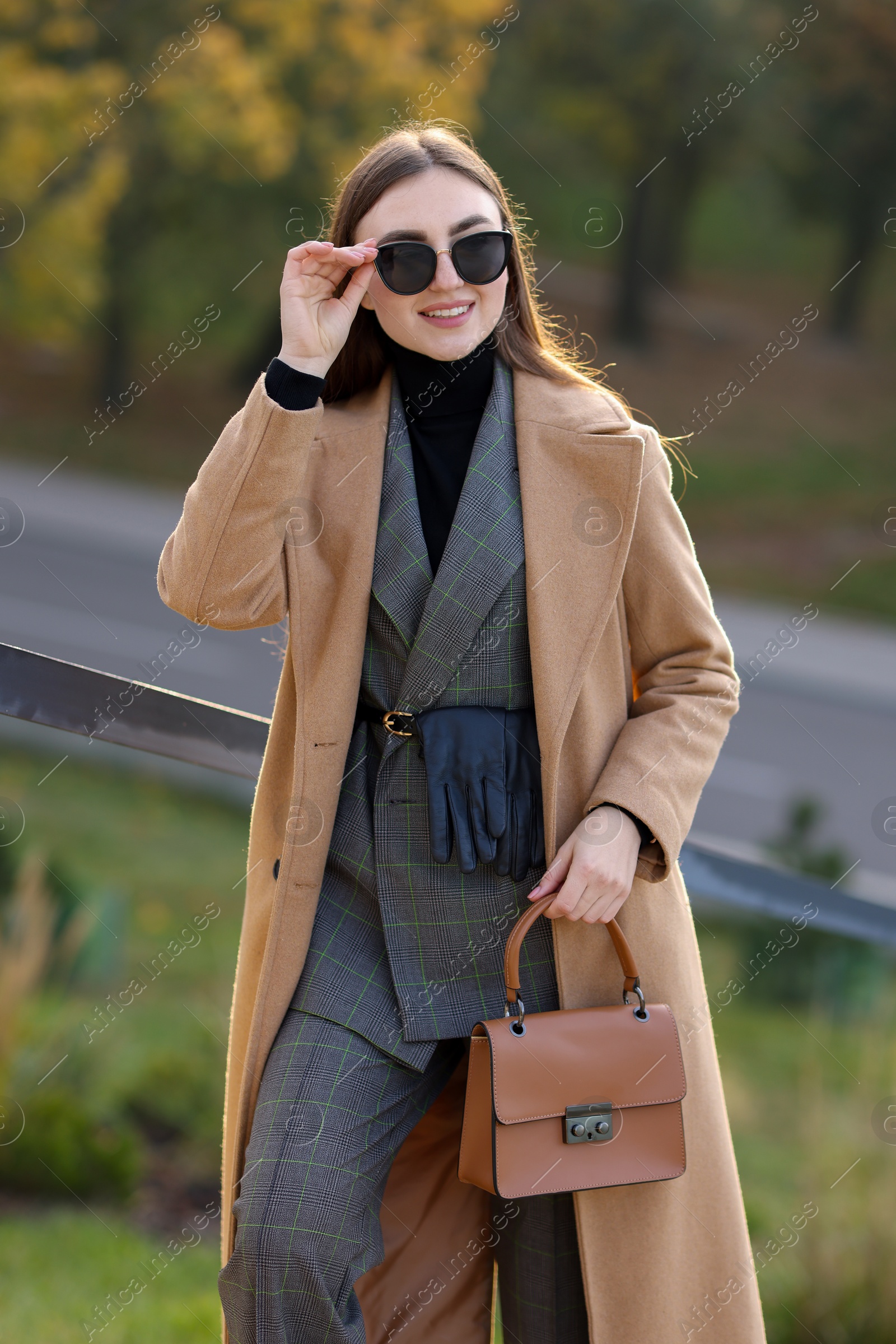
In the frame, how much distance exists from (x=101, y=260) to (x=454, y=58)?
5.05 metres

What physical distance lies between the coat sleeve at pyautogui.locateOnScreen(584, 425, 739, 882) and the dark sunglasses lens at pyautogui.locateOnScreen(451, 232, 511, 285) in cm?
32

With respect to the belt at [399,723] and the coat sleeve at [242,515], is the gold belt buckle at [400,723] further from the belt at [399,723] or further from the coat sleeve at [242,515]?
the coat sleeve at [242,515]

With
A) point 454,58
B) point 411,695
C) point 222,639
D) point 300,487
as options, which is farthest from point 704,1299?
point 454,58

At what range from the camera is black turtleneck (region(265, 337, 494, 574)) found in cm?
192

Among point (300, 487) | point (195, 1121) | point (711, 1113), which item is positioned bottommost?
point (195, 1121)

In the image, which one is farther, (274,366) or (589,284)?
(589,284)

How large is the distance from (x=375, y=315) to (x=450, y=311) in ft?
0.66

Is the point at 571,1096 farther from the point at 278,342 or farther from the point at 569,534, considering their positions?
the point at 278,342

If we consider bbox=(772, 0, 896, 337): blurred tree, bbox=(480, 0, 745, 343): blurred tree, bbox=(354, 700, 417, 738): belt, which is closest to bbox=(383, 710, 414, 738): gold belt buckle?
bbox=(354, 700, 417, 738): belt

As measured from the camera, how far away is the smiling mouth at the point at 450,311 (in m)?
1.83

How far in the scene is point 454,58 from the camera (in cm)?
1241

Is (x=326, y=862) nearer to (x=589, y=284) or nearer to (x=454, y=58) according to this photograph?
(x=454, y=58)

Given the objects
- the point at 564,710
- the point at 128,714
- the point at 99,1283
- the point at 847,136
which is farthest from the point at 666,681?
the point at 847,136

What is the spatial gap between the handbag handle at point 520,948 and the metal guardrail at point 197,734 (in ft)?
1.72
